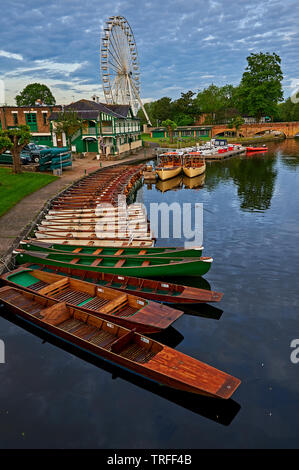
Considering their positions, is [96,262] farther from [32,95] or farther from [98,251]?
[32,95]

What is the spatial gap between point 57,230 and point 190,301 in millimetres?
12365

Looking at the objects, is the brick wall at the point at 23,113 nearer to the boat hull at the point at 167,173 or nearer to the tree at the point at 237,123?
the boat hull at the point at 167,173

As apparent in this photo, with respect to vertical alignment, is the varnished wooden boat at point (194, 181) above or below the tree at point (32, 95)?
below

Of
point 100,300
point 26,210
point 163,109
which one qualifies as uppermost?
point 163,109

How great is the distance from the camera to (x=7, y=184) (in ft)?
117

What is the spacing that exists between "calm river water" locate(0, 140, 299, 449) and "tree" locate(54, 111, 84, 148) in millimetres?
43137

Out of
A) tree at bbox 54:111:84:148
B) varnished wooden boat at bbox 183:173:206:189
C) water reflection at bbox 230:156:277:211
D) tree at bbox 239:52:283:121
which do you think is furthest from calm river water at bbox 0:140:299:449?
tree at bbox 239:52:283:121

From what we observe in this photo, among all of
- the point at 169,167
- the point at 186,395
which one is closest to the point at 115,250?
the point at 186,395

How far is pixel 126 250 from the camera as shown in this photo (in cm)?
2025

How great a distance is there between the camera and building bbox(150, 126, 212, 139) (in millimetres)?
119713

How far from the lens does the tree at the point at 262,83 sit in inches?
4673

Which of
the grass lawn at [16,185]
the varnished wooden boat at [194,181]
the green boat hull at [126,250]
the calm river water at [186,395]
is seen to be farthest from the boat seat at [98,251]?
the varnished wooden boat at [194,181]

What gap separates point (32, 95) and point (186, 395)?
136 metres

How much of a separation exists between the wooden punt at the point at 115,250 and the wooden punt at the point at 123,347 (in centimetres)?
496
